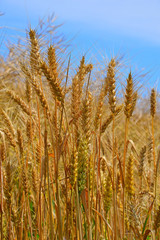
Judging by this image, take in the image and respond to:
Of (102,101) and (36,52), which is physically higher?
(36,52)

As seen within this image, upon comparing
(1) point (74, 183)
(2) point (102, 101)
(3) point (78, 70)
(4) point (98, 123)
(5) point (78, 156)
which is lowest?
(1) point (74, 183)

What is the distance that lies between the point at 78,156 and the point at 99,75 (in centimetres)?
56

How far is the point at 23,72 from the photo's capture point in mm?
1470

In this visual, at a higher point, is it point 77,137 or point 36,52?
point 36,52

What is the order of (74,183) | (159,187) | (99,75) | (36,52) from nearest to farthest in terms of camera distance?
(74,183) < (36,52) < (99,75) < (159,187)

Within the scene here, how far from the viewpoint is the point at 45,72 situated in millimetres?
1265

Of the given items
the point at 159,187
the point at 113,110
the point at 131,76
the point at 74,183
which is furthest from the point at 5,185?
the point at 159,187

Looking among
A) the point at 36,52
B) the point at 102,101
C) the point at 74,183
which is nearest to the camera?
the point at 74,183

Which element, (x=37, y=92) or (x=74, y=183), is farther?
(x=37, y=92)

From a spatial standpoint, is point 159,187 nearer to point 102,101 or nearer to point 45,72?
point 102,101

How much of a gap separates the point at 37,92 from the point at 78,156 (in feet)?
1.18

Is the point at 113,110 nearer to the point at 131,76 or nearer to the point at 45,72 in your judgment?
the point at 131,76

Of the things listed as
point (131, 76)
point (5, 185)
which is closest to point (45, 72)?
point (131, 76)

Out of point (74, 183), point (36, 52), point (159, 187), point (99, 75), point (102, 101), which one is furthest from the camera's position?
point (159, 187)
